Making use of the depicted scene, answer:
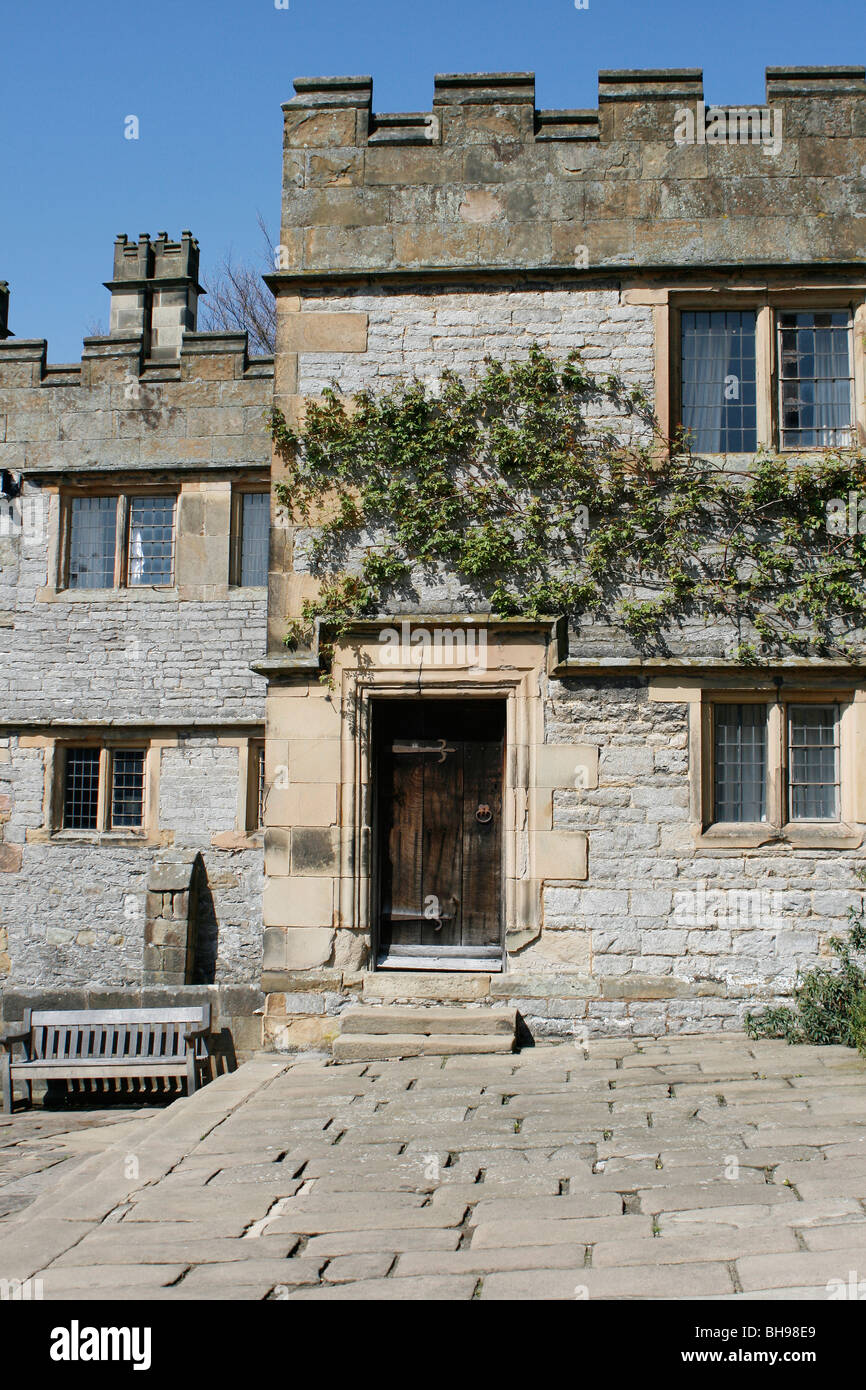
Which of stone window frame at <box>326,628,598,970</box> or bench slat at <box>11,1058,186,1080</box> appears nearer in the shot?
stone window frame at <box>326,628,598,970</box>

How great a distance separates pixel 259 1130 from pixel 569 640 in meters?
3.75

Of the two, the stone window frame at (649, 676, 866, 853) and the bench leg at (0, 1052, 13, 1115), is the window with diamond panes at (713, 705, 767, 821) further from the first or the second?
the bench leg at (0, 1052, 13, 1115)

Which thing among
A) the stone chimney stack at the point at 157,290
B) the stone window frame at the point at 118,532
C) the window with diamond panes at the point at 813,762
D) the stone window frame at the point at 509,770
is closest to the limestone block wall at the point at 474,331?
the stone window frame at the point at 509,770

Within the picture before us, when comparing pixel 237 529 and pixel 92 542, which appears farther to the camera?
pixel 92 542

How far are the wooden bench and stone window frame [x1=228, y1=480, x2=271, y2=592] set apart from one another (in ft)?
15.8

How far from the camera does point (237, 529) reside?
482 inches

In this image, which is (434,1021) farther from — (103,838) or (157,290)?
(157,290)

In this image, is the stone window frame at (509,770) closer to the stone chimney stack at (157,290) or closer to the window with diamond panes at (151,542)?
the window with diamond panes at (151,542)

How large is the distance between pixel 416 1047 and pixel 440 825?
5.28 ft

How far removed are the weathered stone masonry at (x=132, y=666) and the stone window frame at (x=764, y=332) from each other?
534cm

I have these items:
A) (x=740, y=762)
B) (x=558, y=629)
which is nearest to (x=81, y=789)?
(x=558, y=629)

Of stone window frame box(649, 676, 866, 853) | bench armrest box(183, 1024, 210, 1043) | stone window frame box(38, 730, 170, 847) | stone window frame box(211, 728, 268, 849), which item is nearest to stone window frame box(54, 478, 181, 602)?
stone window frame box(38, 730, 170, 847)

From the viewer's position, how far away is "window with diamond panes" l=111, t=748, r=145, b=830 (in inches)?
486

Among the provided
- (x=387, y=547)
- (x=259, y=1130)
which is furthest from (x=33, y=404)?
(x=259, y=1130)
